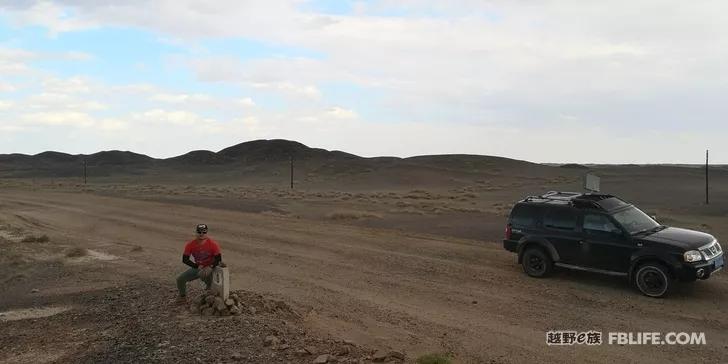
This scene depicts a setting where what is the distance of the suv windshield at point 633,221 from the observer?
12467mm

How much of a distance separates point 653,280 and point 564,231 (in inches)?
85.5

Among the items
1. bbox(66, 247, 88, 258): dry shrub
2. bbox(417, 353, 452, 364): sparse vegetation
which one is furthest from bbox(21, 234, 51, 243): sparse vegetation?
bbox(417, 353, 452, 364): sparse vegetation

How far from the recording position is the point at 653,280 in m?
11.6

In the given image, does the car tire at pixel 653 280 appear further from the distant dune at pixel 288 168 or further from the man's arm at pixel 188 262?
the distant dune at pixel 288 168

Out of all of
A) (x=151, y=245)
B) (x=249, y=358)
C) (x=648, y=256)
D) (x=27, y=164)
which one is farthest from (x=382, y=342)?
(x=27, y=164)

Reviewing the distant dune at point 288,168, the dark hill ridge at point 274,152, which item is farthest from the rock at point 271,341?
the dark hill ridge at point 274,152

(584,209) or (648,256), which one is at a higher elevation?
(584,209)

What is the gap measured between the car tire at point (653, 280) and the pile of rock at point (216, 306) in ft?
Answer: 25.5

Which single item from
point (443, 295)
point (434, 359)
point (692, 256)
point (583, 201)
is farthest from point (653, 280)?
point (434, 359)

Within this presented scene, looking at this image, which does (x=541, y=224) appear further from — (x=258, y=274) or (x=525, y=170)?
(x=525, y=170)

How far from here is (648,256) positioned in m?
11.6

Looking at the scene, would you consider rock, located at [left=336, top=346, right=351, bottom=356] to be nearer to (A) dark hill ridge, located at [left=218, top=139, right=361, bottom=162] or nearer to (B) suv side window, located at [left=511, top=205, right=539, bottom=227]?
(B) suv side window, located at [left=511, top=205, right=539, bottom=227]

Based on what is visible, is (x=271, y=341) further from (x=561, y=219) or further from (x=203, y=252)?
(x=561, y=219)

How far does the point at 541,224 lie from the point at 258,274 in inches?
272
